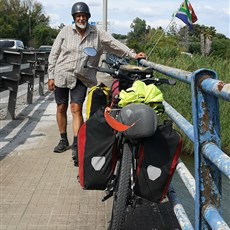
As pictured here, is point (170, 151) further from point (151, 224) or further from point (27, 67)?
point (27, 67)

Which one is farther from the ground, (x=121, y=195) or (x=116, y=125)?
(x=116, y=125)

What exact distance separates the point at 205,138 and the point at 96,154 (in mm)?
1095

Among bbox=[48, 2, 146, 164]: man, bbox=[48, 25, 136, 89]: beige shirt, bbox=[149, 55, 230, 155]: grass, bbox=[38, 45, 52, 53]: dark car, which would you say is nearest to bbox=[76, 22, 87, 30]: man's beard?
bbox=[48, 2, 146, 164]: man

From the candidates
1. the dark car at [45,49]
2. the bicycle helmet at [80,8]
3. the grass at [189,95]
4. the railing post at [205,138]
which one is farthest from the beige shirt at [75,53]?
the dark car at [45,49]

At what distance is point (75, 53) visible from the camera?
19.2ft

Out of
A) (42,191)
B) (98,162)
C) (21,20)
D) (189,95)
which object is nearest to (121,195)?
(98,162)

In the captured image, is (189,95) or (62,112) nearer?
(62,112)

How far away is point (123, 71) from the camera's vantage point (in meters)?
3.94

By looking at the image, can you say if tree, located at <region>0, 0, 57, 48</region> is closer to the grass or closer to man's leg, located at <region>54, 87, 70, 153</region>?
the grass

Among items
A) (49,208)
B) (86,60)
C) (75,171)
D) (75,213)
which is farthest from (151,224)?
(86,60)

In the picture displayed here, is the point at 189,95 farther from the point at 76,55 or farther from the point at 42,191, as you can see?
the point at 42,191

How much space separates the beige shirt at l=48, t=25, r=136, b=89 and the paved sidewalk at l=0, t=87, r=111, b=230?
106 centimetres

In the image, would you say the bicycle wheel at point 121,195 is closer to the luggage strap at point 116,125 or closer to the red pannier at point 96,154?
the red pannier at point 96,154

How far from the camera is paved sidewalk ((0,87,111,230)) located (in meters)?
4.00
